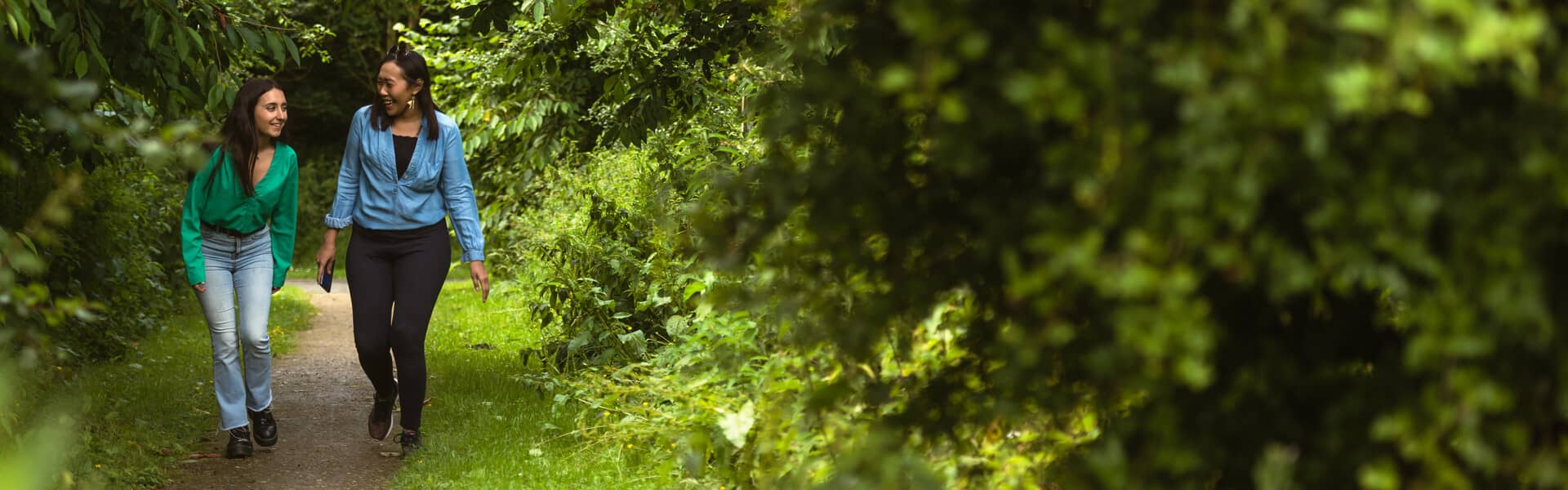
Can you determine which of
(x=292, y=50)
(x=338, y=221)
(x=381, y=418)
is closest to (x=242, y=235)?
(x=338, y=221)

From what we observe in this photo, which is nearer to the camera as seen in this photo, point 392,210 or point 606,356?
point 392,210

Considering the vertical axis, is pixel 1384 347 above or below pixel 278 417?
above

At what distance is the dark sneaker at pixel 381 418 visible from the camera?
5.99 meters

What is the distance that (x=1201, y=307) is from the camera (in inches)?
66.7

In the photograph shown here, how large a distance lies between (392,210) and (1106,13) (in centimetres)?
450

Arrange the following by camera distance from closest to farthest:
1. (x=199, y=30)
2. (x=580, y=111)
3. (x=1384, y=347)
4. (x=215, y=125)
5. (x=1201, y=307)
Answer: (x=1201, y=307)
(x=1384, y=347)
(x=199, y=30)
(x=580, y=111)
(x=215, y=125)

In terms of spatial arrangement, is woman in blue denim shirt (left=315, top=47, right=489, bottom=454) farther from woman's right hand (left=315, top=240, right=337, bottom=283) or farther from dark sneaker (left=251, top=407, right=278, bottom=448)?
dark sneaker (left=251, top=407, right=278, bottom=448)

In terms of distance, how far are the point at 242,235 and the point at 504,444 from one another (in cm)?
144

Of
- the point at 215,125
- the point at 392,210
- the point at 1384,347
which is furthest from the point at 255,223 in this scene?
the point at 215,125

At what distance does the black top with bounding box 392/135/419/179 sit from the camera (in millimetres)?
5730

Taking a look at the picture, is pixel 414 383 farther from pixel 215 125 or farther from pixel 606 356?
pixel 215 125

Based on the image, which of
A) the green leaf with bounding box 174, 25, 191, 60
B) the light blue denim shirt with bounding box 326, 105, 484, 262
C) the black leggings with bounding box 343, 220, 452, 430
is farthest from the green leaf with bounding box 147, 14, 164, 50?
the black leggings with bounding box 343, 220, 452, 430

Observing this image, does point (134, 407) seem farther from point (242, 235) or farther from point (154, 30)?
point (154, 30)

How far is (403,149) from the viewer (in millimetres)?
5801
